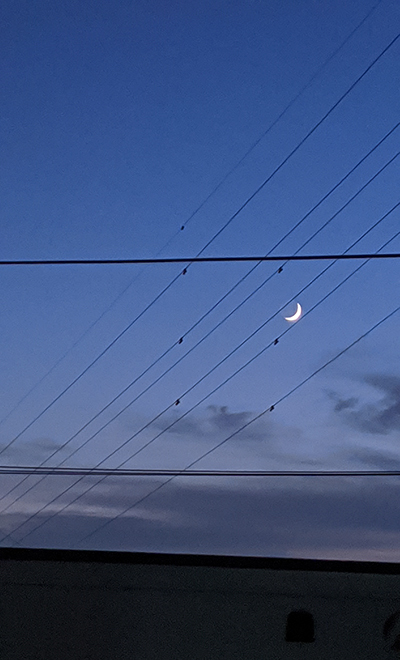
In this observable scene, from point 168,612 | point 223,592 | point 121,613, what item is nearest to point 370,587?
point 223,592

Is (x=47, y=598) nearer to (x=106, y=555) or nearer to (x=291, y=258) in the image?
(x=106, y=555)

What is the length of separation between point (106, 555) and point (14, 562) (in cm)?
136

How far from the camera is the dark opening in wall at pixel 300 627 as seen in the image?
9.39 m

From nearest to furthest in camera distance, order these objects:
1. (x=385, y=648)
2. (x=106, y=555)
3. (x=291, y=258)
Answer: (x=291, y=258), (x=385, y=648), (x=106, y=555)

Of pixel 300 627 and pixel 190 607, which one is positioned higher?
pixel 190 607

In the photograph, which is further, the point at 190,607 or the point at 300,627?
the point at 190,607

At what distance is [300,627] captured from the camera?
9430 millimetres

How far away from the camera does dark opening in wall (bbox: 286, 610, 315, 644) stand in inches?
370

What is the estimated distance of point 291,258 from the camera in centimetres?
852

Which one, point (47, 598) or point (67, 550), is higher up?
point (67, 550)

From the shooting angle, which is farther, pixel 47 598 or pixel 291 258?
pixel 47 598

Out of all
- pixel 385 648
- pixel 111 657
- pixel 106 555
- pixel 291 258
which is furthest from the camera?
pixel 106 555

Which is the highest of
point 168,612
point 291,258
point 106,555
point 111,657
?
point 291,258

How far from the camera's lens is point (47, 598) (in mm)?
10133
